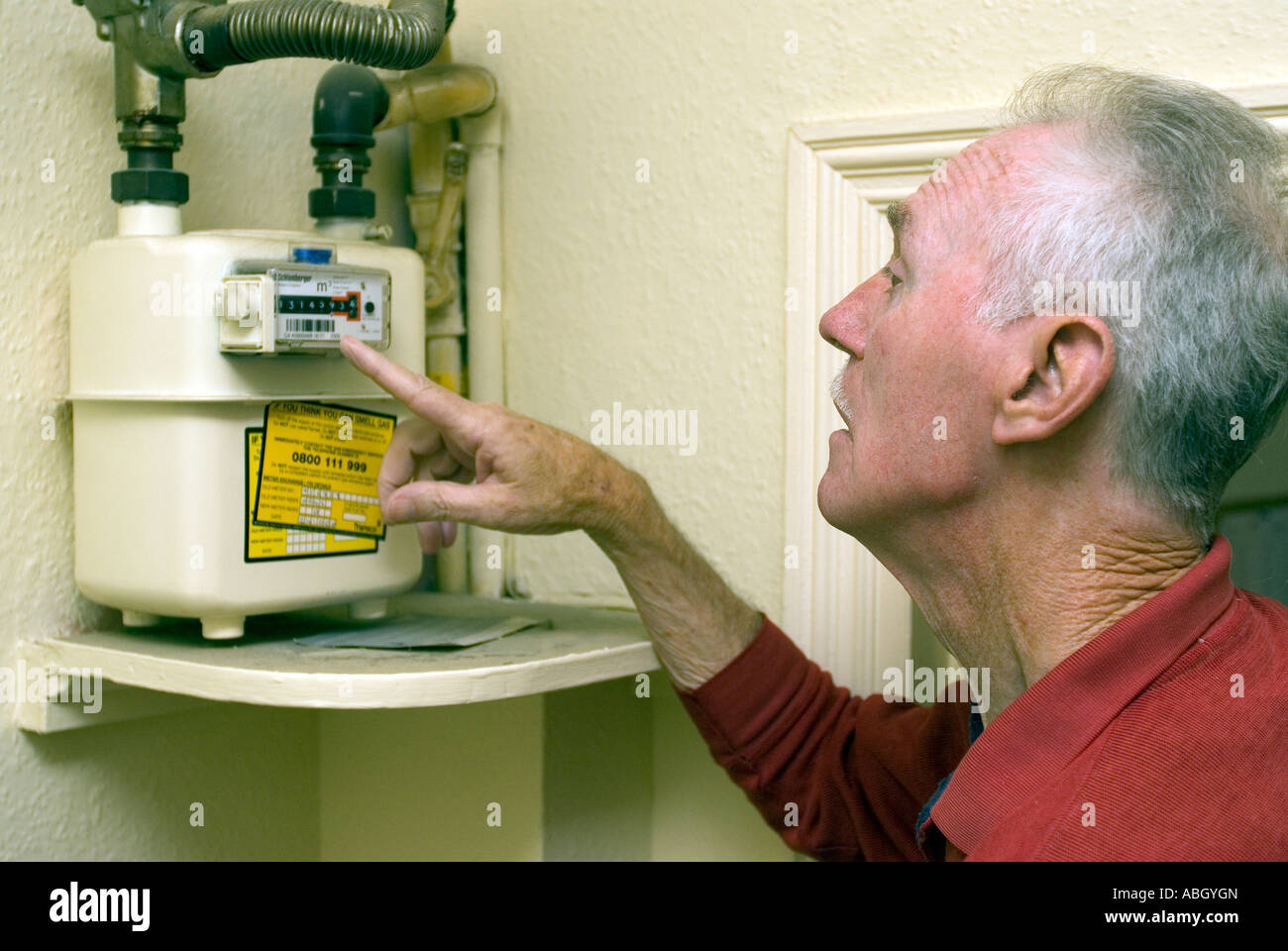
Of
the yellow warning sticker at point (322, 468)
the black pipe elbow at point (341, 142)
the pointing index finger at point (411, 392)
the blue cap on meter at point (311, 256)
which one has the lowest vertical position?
the yellow warning sticker at point (322, 468)

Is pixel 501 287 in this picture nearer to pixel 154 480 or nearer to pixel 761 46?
pixel 761 46

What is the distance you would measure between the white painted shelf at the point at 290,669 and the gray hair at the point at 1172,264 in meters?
0.46

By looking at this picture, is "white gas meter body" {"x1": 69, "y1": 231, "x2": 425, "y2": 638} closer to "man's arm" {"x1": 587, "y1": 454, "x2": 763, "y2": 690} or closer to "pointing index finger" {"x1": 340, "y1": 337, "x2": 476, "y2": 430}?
"pointing index finger" {"x1": 340, "y1": 337, "x2": 476, "y2": 430}

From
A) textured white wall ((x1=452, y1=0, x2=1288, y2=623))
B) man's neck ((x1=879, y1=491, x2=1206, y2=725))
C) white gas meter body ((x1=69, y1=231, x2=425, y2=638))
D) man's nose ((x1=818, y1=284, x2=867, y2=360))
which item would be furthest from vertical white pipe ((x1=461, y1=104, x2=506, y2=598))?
man's neck ((x1=879, y1=491, x2=1206, y2=725))

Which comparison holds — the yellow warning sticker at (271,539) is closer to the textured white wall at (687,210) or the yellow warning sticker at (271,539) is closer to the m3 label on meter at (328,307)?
the m3 label on meter at (328,307)

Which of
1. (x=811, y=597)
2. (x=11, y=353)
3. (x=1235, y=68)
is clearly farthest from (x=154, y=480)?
(x=1235, y=68)

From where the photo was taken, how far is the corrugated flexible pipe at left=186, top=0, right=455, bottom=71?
1.03m

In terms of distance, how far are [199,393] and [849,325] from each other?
51cm

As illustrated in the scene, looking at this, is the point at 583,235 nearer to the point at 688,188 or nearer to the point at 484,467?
the point at 688,188

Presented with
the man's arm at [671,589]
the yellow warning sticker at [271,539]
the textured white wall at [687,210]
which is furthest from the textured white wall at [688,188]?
the yellow warning sticker at [271,539]

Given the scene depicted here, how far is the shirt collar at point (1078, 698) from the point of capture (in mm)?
852

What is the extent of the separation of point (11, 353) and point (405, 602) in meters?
0.48

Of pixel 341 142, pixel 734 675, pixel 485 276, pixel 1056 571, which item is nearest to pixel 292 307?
pixel 341 142
